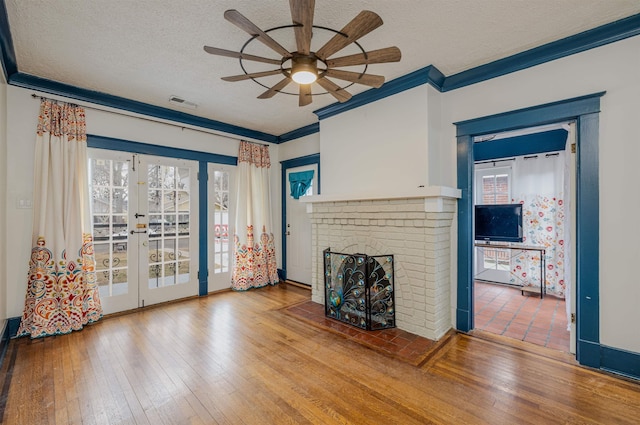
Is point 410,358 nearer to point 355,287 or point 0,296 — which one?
point 355,287

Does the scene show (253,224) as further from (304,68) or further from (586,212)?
(586,212)

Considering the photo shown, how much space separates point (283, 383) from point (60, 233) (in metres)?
2.97

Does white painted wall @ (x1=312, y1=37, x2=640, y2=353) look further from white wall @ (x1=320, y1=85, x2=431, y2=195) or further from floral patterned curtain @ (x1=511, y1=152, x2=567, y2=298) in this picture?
floral patterned curtain @ (x1=511, y1=152, x2=567, y2=298)

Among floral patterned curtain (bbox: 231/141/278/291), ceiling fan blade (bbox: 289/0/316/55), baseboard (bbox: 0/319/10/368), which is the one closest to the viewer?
ceiling fan blade (bbox: 289/0/316/55)

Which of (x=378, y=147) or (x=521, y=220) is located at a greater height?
(x=378, y=147)

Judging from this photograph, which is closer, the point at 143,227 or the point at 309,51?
the point at 309,51

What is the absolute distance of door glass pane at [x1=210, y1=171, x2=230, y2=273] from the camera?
466cm

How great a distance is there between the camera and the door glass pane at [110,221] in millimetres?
3508

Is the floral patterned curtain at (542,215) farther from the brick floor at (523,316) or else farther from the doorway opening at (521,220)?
the brick floor at (523,316)

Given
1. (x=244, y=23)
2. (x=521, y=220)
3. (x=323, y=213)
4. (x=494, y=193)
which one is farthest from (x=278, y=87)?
(x=494, y=193)

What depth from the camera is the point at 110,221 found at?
3.61m

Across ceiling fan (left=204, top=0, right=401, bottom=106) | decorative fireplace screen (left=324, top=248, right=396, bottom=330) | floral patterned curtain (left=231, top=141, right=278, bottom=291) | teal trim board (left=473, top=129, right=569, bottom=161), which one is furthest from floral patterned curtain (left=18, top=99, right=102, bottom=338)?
teal trim board (left=473, top=129, right=569, bottom=161)

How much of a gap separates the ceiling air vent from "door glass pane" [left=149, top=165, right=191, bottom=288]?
3.06 ft

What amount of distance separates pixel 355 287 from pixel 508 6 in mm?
2856
